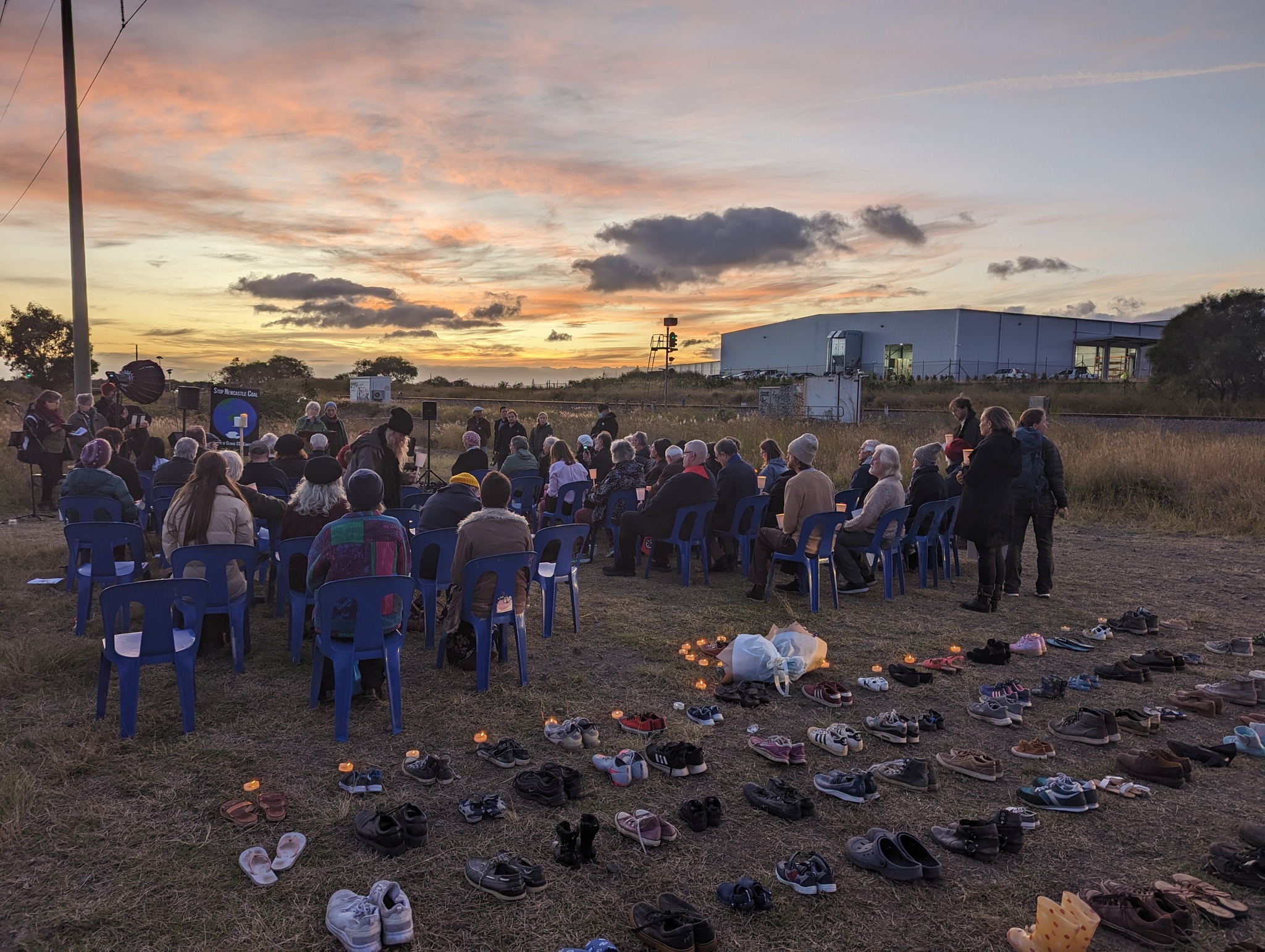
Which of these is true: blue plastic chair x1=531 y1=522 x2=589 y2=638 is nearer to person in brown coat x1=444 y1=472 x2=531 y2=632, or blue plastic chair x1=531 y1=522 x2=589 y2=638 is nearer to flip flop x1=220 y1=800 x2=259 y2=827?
person in brown coat x1=444 y1=472 x2=531 y2=632

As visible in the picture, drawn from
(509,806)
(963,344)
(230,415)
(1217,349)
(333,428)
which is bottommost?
(509,806)

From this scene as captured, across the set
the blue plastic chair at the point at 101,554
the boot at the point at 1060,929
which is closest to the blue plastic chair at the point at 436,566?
the blue plastic chair at the point at 101,554

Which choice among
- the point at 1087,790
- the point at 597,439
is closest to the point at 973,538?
the point at 1087,790

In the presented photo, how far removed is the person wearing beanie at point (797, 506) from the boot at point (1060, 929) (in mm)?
4286

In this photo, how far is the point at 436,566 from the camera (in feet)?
19.1

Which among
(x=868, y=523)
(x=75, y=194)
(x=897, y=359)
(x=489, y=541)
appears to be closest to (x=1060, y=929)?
(x=489, y=541)

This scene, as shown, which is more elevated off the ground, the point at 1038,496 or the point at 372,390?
the point at 372,390

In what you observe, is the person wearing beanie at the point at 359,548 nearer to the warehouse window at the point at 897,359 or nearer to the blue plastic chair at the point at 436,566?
the blue plastic chair at the point at 436,566

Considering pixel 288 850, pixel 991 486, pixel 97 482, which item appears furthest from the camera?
pixel 97 482

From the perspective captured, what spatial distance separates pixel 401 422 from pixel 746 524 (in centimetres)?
375

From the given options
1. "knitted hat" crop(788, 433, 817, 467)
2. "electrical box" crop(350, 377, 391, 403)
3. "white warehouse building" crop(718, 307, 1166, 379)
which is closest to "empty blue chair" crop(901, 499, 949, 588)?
"knitted hat" crop(788, 433, 817, 467)

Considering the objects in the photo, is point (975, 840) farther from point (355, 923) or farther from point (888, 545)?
point (888, 545)

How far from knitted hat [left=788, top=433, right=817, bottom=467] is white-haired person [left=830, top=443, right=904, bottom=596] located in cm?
68

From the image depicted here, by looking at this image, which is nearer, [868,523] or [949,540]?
[868,523]
